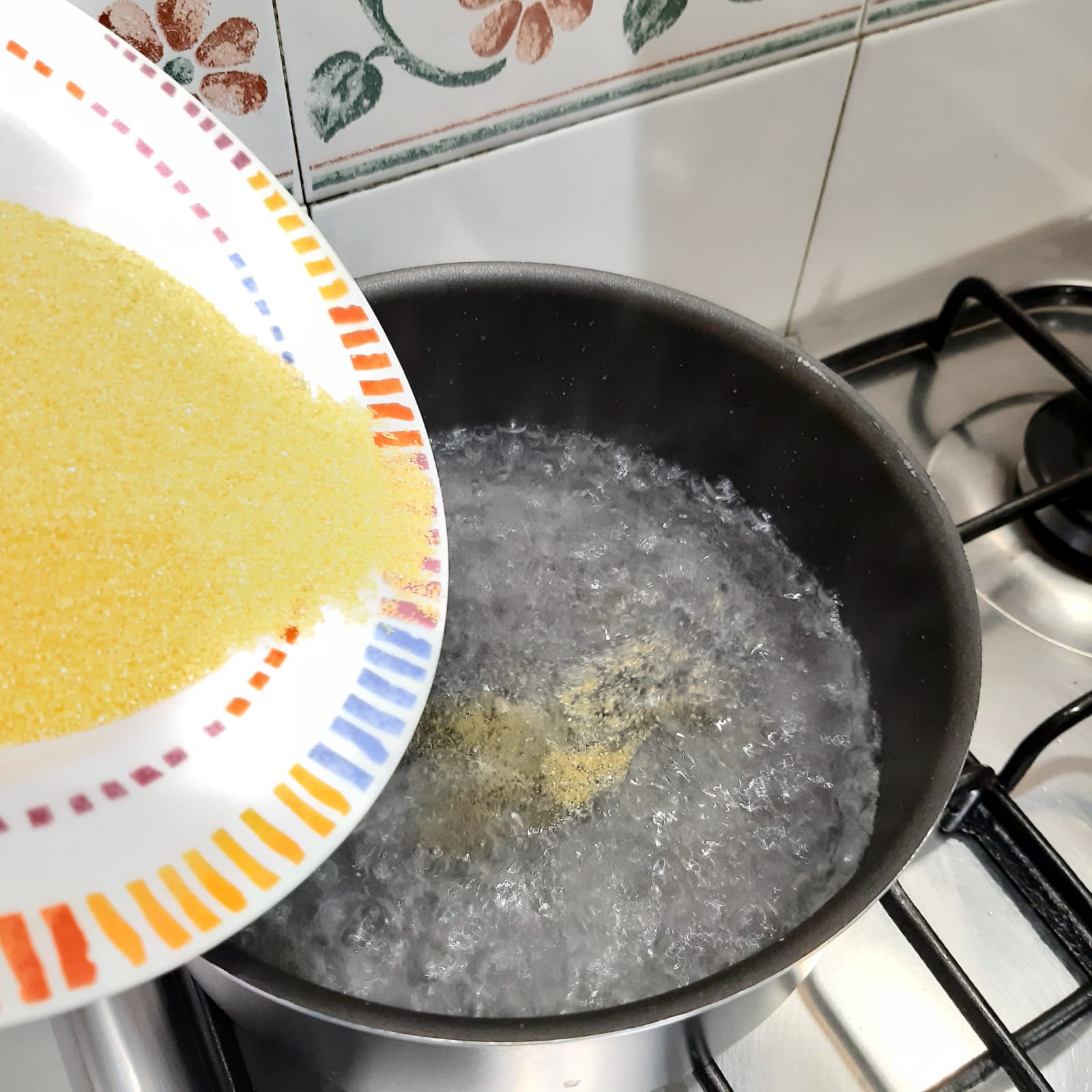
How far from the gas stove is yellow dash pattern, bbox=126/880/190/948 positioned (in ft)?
0.34

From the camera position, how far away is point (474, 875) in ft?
1.42

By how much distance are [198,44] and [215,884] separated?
1.01 feet

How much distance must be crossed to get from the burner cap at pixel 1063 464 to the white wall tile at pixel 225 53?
435mm

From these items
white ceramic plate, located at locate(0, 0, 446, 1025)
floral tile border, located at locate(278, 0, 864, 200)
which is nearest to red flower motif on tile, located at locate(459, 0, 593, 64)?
floral tile border, located at locate(278, 0, 864, 200)

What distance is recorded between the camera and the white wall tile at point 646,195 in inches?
19.3

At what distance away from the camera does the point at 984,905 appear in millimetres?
493

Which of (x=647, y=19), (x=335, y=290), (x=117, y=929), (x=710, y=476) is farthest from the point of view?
(x=710, y=476)

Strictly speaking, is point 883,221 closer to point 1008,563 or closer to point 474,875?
point 1008,563

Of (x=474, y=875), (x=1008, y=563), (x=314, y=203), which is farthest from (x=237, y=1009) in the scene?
(x=1008, y=563)

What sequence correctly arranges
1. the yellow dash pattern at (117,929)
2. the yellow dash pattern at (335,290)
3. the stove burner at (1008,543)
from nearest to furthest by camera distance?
the yellow dash pattern at (117,929) → the yellow dash pattern at (335,290) → the stove burner at (1008,543)

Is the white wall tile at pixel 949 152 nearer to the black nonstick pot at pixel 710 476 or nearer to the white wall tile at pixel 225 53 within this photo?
the black nonstick pot at pixel 710 476

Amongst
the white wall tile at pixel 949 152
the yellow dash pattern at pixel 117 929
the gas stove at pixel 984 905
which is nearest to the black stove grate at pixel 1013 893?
the gas stove at pixel 984 905

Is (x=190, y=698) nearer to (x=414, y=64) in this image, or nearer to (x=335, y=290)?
(x=335, y=290)

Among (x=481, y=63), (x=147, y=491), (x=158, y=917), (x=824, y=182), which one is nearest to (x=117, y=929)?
(x=158, y=917)
